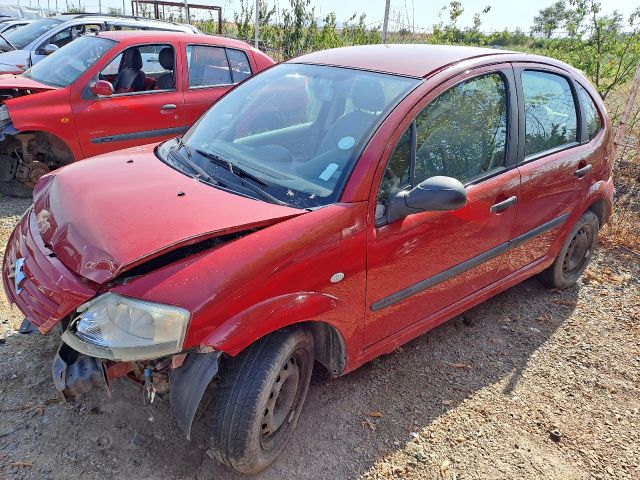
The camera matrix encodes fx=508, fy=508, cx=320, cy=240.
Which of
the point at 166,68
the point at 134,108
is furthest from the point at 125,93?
the point at 166,68

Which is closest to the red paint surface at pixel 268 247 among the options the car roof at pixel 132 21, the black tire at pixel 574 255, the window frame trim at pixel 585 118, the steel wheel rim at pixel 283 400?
the steel wheel rim at pixel 283 400

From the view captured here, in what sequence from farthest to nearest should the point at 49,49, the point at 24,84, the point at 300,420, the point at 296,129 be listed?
1. the point at 49,49
2. the point at 24,84
3. the point at 296,129
4. the point at 300,420

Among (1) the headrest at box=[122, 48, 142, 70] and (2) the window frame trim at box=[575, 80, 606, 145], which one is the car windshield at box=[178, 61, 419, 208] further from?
(1) the headrest at box=[122, 48, 142, 70]

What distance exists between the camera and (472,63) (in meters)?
2.86

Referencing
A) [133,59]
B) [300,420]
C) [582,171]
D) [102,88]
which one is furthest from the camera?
[133,59]

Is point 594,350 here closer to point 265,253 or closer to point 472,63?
point 472,63

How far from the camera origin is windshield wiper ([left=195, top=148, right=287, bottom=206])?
2.34 meters

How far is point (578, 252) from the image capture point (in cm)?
415

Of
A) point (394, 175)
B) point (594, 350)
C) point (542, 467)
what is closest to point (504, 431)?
point (542, 467)

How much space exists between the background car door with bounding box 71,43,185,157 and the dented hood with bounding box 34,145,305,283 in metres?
2.91

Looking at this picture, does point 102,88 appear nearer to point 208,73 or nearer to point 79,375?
point 208,73

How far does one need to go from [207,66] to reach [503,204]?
4267 mm

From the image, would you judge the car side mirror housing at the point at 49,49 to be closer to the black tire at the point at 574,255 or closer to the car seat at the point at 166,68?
the car seat at the point at 166,68

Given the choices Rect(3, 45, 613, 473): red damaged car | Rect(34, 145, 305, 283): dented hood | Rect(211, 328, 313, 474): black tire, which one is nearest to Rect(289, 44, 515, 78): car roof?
Rect(3, 45, 613, 473): red damaged car
